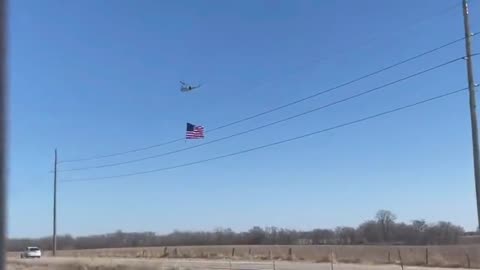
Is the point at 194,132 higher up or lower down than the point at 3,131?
higher up

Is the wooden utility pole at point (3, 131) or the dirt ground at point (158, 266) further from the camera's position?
the dirt ground at point (158, 266)

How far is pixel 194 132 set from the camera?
39625mm

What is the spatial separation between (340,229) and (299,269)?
11867 cm

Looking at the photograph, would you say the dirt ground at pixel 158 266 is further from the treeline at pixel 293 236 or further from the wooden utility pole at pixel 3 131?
the treeline at pixel 293 236

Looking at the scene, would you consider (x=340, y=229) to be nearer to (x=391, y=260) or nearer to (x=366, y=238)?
(x=366, y=238)

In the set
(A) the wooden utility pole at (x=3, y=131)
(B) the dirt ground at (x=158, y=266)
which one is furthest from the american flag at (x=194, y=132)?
(A) the wooden utility pole at (x=3, y=131)

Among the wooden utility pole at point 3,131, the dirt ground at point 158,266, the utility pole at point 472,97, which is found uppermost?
the utility pole at point 472,97

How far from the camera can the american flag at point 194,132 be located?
3942 centimetres

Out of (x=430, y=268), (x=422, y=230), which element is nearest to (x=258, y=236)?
(x=422, y=230)

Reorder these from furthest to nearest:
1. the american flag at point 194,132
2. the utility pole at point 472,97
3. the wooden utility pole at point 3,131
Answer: the american flag at point 194,132
the utility pole at point 472,97
the wooden utility pole at point 3,131

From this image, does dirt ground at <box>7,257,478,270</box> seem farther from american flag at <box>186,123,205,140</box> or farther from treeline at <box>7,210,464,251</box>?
treeline at <box>7,210,464,251</box>

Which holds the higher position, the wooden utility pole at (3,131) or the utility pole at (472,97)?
the utility pole at (472,97)

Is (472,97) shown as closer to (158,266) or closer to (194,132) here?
(194,132)

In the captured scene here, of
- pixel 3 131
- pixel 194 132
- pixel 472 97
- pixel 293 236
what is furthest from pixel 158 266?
pixel 293 236
